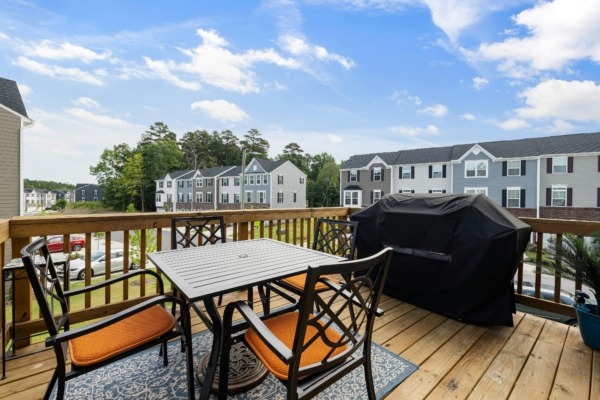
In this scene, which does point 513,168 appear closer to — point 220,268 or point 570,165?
point 570,165

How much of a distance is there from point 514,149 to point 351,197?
35.1 feet

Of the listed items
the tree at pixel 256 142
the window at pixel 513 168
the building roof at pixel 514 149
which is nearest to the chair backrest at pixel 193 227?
the building roof at pixel 514 149

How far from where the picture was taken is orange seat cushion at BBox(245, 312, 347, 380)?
1193 mm

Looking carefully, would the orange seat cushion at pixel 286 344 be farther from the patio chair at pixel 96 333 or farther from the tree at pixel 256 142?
the tree at pixel 256 142

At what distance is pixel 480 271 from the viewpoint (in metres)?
2.38

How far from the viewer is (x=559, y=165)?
14.9 m

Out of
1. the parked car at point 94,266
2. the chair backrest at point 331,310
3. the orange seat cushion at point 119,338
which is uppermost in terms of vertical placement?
the chair backrest at point 331,310

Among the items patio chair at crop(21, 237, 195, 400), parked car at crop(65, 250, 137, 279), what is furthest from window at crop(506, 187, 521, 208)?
patio chair at crop(21, 237, 195, 400)

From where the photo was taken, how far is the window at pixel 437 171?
1819 centimetres

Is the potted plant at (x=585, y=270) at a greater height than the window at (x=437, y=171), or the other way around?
the window at (x=437, y=171)

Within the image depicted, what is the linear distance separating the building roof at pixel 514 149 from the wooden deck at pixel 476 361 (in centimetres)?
1718

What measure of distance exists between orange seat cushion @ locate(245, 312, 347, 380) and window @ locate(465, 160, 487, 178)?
1903 centimetres

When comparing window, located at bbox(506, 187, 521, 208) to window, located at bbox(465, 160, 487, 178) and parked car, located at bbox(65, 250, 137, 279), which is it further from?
parked car, located at bbox(65, 250, 137, 279)

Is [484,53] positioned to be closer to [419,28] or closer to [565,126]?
[419,28]
